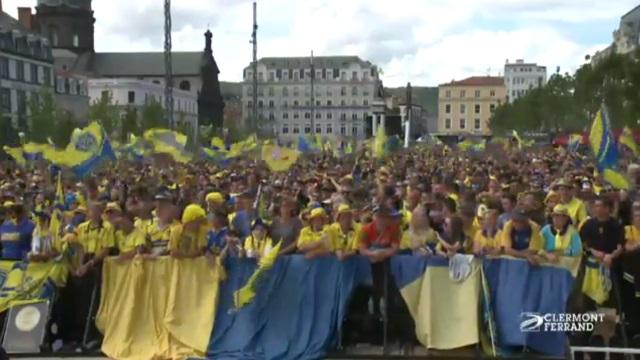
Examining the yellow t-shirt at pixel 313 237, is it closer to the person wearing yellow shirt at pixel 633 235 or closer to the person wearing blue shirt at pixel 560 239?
the person wearing blue shirt at pixel 560 239

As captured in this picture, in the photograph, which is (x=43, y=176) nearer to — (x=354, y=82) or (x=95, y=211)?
(x=95, y=211)

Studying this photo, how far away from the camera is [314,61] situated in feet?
583

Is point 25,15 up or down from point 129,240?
up

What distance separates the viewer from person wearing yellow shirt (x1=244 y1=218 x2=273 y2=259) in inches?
393

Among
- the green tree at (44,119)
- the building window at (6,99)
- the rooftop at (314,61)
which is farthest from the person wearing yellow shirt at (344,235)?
the rooftop at (314,61)

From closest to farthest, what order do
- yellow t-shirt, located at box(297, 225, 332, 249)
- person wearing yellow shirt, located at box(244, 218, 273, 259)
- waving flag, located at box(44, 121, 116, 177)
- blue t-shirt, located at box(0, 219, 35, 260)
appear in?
yellow t-shirt, located at box(297, 225, 332, 249), person wearing yellow shirt, located at box(244, 218, 273, 259), blue t-shirt, located at box(0, 219, 35, 260), waving flag, located at box(44, 121, 116, 177)

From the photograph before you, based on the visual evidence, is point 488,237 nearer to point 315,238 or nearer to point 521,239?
point 521,239

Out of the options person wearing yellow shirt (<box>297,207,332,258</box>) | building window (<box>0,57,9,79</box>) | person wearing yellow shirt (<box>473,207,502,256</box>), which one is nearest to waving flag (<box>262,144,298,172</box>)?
person wearing yellow shirt (<box>473,207,502,256</box>)

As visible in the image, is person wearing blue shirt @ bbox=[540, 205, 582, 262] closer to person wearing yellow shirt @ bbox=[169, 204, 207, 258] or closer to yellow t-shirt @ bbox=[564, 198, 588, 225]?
yellow t-shirt @ bbox=[564, 198, 588, 225]

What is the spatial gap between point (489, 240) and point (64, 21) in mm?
136478

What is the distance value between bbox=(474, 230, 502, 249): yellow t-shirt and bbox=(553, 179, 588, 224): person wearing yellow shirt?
2399 mm

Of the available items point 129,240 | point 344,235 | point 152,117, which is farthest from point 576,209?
point 152,117

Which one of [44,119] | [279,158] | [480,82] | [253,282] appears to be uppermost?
[480,82]

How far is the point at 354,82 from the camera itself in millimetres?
175625
